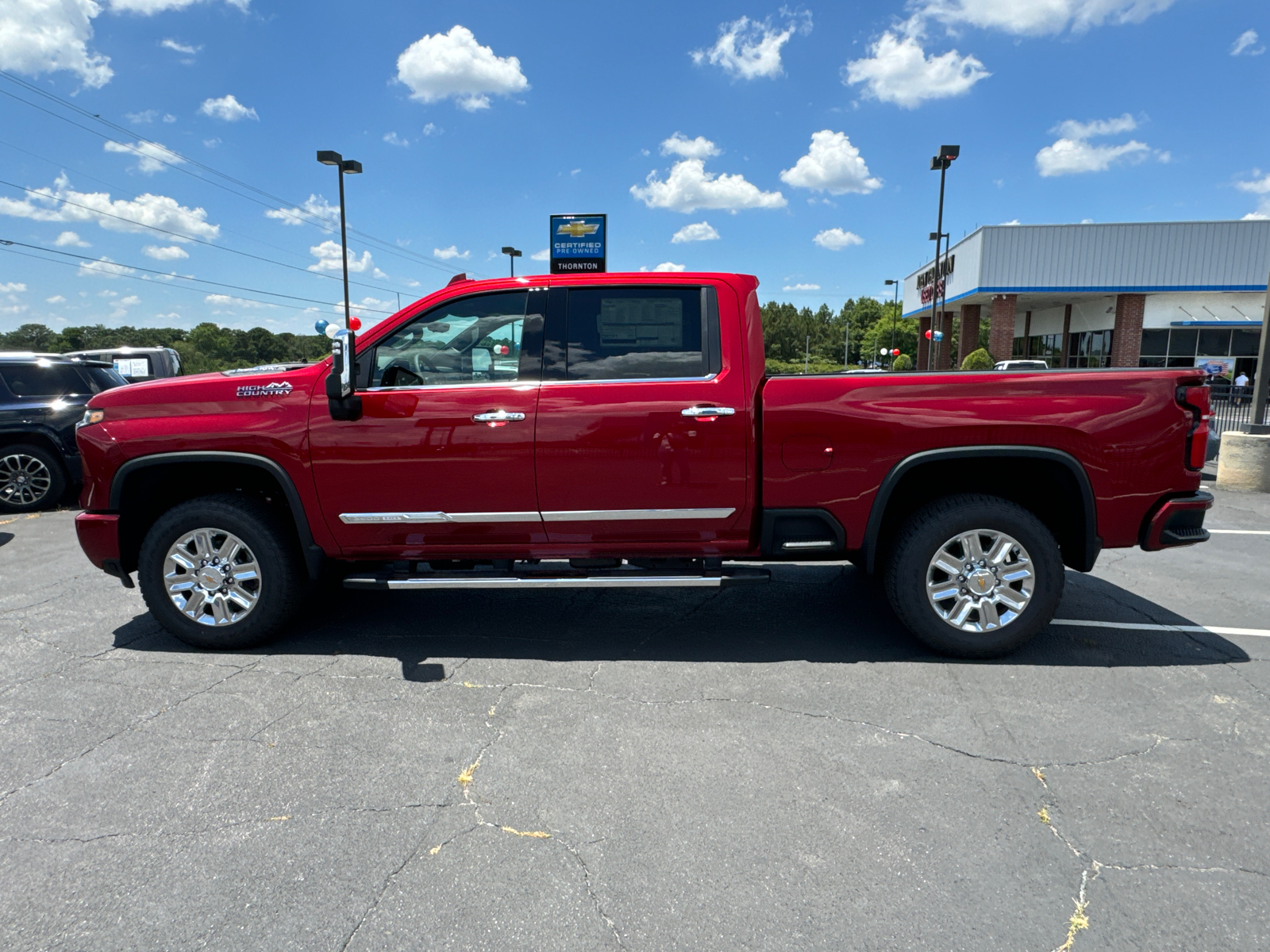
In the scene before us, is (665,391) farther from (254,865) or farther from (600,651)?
(254,865)

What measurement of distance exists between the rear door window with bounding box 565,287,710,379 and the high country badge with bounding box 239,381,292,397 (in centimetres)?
151

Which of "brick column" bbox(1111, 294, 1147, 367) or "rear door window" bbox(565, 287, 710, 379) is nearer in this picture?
"rear door window" bbox(565, 287, 710, 379)

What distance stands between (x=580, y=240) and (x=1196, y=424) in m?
13.9

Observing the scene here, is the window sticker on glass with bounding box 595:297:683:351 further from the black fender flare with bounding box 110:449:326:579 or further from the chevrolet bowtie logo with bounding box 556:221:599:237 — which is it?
the chevrolet bowtie logo with bounding box 556:221:599:237

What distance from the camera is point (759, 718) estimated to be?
11.6ft

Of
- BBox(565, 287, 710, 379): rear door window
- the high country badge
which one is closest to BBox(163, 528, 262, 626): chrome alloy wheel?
the high country badge

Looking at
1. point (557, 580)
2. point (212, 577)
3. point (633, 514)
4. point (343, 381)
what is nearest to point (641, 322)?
point (633, 514)

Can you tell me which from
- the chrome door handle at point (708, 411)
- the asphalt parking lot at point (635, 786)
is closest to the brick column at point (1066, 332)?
the asphalt parking lot at point (635, 786)

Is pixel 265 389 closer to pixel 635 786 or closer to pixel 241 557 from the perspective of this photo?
pixel 241 557

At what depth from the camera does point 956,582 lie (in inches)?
163

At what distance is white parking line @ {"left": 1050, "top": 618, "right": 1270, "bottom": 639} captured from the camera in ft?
15.2

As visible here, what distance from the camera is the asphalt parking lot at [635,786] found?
2.29 metres

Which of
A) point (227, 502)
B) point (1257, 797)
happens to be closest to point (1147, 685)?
point (1257, 797)

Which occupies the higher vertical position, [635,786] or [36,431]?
[36,431]
